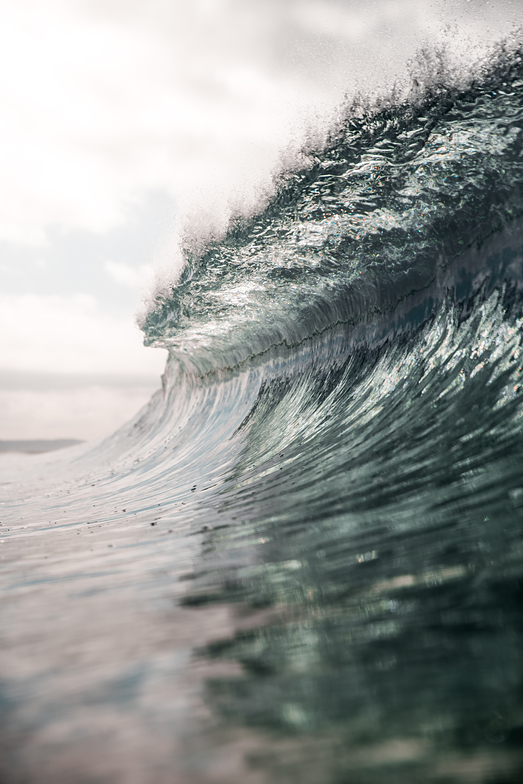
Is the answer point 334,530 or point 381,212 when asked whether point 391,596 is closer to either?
point 334,530

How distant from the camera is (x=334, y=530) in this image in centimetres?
188

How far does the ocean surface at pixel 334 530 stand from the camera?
80 cm

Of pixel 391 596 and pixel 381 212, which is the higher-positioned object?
pixel 381 212

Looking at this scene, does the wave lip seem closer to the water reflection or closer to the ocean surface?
the ocean surface

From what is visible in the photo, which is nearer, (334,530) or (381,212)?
(334,530)

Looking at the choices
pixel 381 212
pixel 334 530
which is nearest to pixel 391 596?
pixel 334 530

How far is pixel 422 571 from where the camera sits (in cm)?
133

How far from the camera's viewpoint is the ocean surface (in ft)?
2.62

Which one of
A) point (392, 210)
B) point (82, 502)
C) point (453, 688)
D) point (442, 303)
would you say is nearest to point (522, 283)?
point (442, 303)

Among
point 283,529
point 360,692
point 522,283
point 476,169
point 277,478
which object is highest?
point 476,169

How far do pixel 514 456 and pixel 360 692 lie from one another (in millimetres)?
1671

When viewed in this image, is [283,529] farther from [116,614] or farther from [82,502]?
[82,502]

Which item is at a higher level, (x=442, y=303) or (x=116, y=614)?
(x=442, y=303)

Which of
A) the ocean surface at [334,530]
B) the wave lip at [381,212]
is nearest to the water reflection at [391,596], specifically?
the ocean surface at [334,530]
